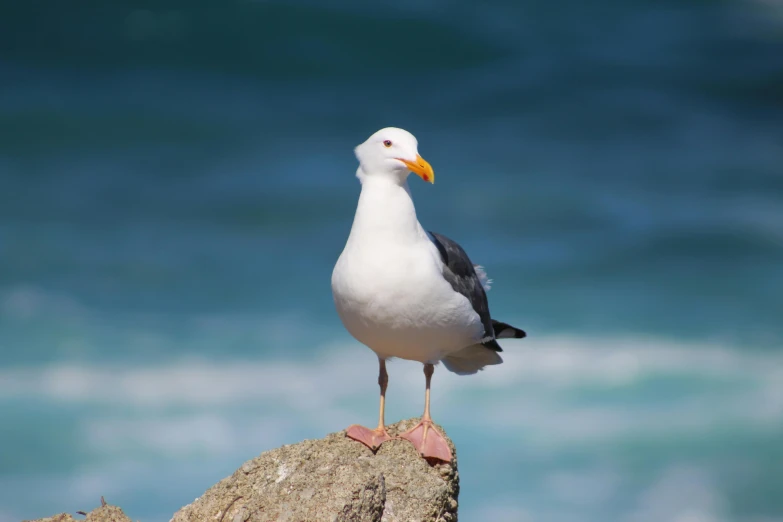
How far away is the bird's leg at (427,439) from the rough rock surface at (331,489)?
0.23ft

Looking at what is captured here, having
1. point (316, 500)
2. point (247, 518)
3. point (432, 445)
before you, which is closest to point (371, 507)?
point (316, 500)

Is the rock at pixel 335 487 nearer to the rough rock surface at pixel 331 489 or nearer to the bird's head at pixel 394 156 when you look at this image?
the rough rock surface at pixel 331 489

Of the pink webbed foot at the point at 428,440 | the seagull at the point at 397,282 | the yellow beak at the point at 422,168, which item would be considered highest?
the yellow beak at the point at 422,168

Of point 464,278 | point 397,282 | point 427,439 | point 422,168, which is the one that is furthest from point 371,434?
point 422,168

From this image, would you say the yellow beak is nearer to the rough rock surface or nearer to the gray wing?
the gray wing

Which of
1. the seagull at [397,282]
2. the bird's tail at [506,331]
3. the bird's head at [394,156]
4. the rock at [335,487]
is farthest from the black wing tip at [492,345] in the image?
the bird's head at [394,156]

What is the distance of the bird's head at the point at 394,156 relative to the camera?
7707 mm

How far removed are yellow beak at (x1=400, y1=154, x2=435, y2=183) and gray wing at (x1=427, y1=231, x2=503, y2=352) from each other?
2.94ft

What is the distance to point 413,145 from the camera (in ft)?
25.6

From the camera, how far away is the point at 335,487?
573 centimetres

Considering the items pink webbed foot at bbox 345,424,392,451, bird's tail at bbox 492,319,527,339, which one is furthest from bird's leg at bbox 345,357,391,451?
bird's tail at bbox 492,319,527,339

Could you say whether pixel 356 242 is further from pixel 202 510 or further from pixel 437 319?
pixel 202 510

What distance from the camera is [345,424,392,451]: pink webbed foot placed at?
786cm

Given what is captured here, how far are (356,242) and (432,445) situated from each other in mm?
1961
